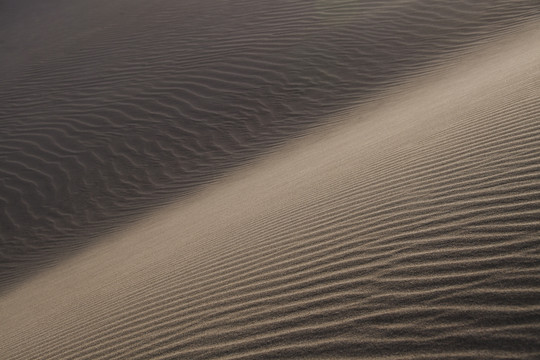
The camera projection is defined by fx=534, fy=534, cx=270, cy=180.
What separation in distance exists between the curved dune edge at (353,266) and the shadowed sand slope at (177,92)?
1.88 meters

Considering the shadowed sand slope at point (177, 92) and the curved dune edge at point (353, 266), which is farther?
the shadowed sand slope at point (177, 92)

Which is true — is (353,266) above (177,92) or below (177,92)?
below

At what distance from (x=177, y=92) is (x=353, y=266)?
7572 mm

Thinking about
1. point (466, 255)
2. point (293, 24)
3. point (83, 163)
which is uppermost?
point (293, 24)

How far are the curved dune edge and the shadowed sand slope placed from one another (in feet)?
6.17

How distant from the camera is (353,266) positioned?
9.36 ft

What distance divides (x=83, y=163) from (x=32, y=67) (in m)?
4.65

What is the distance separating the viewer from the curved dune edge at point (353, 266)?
2.28m

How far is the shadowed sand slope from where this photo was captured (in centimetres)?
794

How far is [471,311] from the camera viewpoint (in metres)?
2.20

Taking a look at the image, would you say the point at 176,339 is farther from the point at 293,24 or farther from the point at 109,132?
the point at 293,24

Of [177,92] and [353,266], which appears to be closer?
[353,266]

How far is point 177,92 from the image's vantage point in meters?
9.81

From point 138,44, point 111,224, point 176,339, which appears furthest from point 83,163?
Answer: point 176,339
